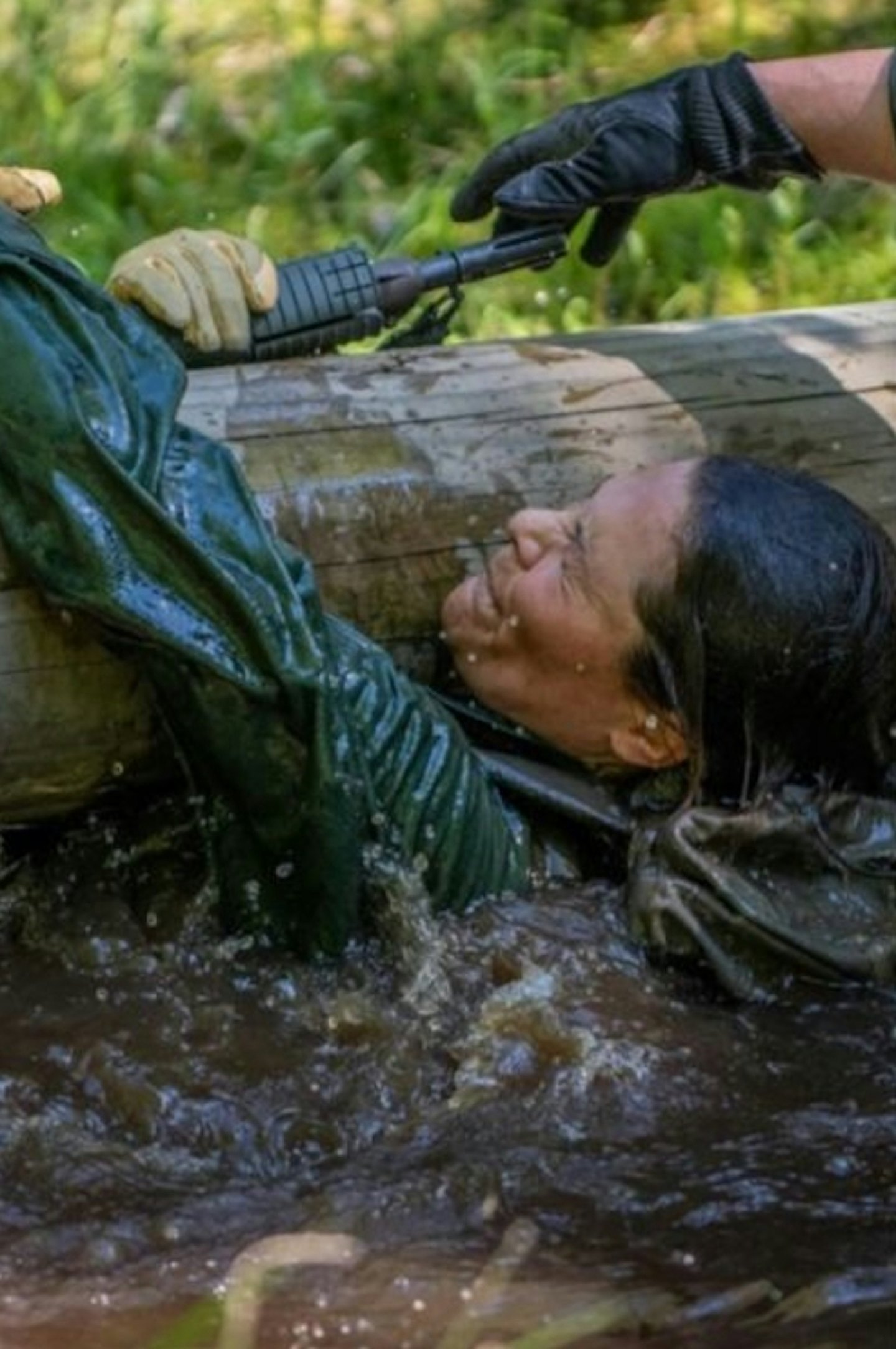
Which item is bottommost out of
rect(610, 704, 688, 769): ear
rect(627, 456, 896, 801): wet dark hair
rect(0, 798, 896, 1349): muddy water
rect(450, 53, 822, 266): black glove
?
rect(0, 798, 896, 1349): muddy water

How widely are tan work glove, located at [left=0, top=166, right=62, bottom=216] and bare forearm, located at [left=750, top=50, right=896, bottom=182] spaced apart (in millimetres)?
1160

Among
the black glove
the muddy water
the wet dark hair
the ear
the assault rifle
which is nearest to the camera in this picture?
the muddy water

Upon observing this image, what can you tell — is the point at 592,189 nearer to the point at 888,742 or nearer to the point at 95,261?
the point at 888,742

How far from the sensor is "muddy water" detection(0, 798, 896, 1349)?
337cm

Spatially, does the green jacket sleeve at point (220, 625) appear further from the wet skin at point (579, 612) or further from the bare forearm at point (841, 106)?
the bare forearm at point (841, 106)

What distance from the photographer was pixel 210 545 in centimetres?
394

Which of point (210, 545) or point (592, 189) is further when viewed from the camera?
point (592, 189)

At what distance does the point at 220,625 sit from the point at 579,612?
2.01 ft

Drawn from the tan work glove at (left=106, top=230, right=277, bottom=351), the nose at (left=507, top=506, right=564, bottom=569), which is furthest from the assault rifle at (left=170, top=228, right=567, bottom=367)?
the nose at (left=507, top=506, right=564, bottom=569)

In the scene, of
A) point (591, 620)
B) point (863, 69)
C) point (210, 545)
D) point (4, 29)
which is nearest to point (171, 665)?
point (210, 545)

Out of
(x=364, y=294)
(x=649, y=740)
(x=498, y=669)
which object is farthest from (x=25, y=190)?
(x=649, y=740)

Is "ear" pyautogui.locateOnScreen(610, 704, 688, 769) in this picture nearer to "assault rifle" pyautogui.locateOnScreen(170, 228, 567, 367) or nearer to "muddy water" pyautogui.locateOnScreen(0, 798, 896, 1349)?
"muddy water" pyautogui.locateOnScreen(0, 798, 896, 1349)

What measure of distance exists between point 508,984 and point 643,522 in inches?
27.7

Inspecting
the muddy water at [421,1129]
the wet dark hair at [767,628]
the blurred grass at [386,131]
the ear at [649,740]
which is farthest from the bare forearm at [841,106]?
the blurred grass at [386,131]
